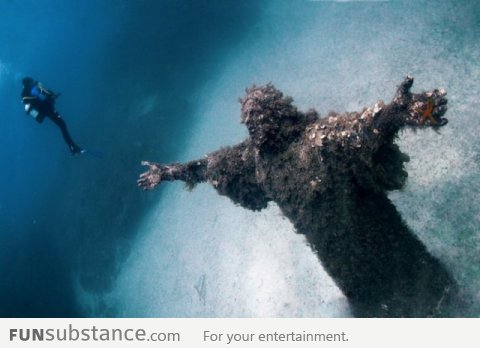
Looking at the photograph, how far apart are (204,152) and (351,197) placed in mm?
7827

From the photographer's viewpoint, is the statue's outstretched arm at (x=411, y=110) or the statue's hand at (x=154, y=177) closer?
the statue's outstretched arm at (x=411, y=110)

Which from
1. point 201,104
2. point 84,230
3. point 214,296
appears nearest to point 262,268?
point 214,296

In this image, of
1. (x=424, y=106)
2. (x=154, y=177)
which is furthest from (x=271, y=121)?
(x=154, y=177)

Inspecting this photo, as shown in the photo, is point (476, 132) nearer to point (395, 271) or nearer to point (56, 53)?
point (395, 271)

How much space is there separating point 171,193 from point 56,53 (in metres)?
22.9

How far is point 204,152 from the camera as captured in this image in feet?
38.2

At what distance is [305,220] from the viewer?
4617 millimetres

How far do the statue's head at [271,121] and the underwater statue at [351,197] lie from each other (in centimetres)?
1

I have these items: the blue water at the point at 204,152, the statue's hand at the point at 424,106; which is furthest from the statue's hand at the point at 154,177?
the statue's hand at the point at 424,106

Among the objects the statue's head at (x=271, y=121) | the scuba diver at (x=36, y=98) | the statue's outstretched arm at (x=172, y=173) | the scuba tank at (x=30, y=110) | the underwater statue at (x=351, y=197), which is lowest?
the underwater statue at (x=351, y=197)

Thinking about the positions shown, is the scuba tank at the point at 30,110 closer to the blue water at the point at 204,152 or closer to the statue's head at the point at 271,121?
the blue water at the point at 204,152

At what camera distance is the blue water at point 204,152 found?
635cm

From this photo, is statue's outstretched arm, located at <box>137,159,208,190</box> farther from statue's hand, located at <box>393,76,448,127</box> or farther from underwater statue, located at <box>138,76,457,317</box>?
statue's hand, located at <box>393,76,448,127</box>

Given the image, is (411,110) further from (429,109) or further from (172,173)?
(172,173)
